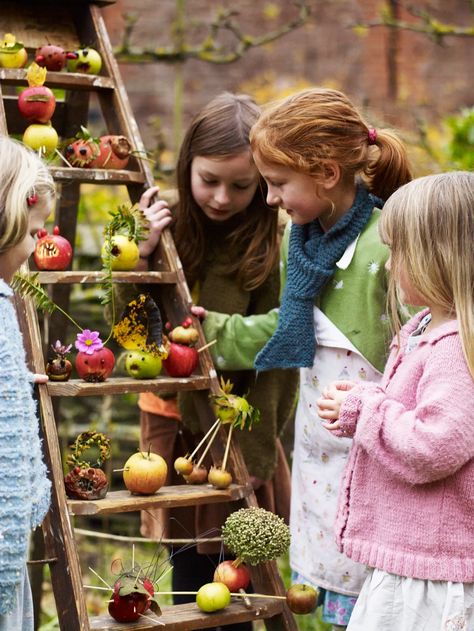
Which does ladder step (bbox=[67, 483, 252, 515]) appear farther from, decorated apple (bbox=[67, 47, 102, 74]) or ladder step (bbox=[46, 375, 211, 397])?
decorated apple (bbox=[67, 47, 102, 74])

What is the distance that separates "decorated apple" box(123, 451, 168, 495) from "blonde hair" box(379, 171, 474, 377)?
83 cm

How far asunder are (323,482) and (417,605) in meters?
0.60

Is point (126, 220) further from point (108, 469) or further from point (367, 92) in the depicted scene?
point (367, 92)

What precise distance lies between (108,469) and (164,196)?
1.91 metres

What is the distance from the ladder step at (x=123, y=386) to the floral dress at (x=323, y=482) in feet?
1.04

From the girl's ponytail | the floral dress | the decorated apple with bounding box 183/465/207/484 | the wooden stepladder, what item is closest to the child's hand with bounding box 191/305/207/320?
the wooden stepladder

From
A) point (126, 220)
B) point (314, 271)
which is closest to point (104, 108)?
point (126, 220)

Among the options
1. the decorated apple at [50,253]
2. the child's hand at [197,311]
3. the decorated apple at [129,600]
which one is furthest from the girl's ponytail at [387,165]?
the decorated apple at [129,600]

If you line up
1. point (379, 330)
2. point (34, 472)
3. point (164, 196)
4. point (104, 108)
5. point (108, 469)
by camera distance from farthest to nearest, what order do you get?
point (108, 469) < point (164, 196) < point (104, 108) < point (379, 330) < point (34, 472)

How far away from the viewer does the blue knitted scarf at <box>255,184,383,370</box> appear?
8.72 ft

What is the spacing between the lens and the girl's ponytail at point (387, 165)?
2668mm

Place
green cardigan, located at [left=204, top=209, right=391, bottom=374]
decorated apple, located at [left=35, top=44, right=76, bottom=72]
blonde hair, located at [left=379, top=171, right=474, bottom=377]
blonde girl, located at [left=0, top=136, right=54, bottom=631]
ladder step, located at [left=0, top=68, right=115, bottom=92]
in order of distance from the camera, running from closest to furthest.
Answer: blonde girl, located at [left=0, top=136, right=54, bottom=631] → blonde hair, located at [left=379, top=171, right=474, bottom=377] → green cardigan, located at [left=204, top=209, right=391, bottom=374] → ladder step, located at [left=0, top=68, right=115, bottom=92] → decorated apple, located at [left=35, top=44, right=76, bottom=72]

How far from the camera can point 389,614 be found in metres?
2.20

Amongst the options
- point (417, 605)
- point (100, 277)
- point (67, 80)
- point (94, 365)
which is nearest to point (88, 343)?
point (94, 365)
